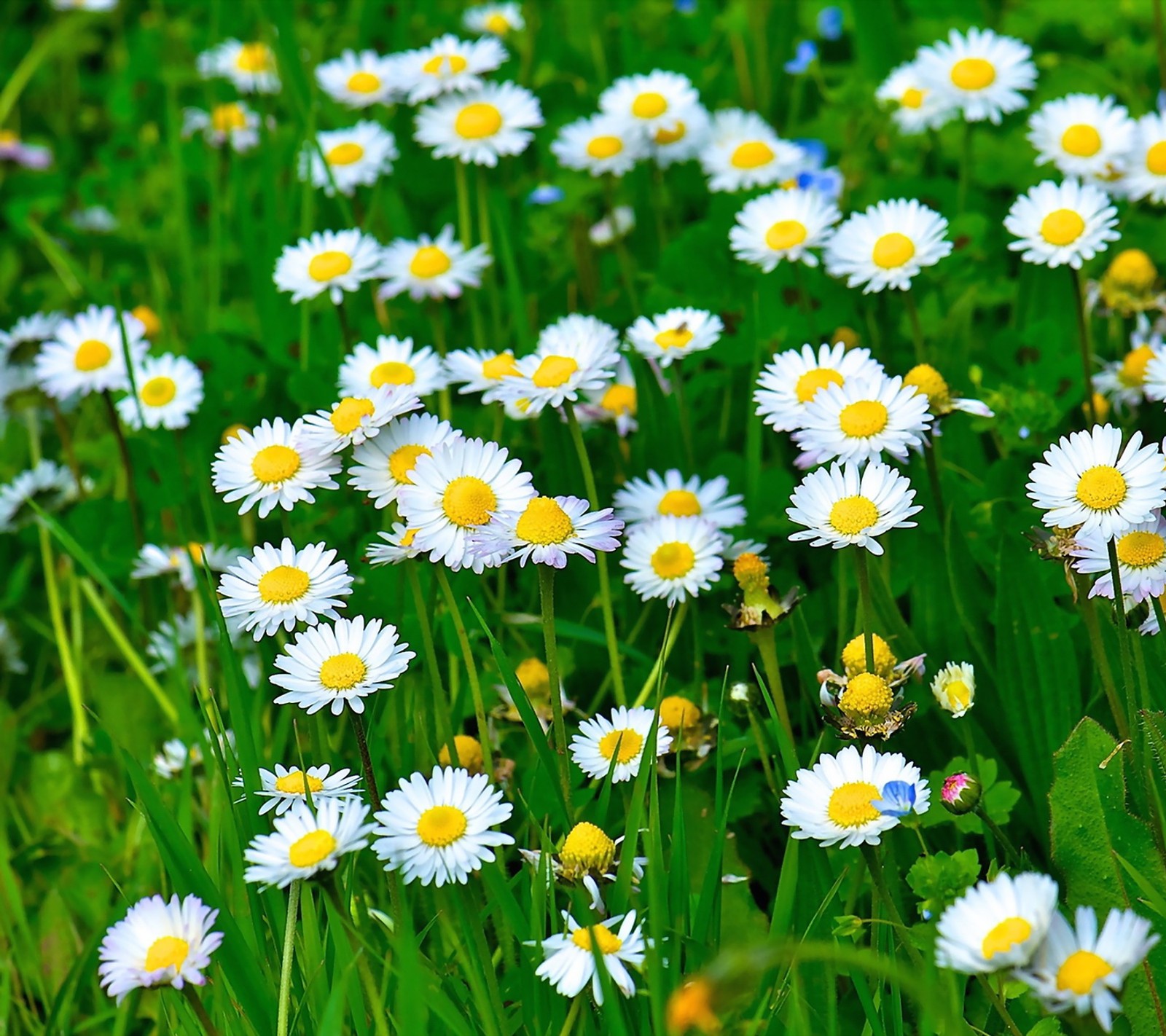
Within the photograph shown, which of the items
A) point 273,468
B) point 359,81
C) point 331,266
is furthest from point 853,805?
point 359,81

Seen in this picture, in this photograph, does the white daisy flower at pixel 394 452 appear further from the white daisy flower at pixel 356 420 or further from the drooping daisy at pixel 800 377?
the drooping daisy at pixel 800 377

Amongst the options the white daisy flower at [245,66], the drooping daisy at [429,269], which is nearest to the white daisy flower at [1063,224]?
the drooping daisy at [429,269]

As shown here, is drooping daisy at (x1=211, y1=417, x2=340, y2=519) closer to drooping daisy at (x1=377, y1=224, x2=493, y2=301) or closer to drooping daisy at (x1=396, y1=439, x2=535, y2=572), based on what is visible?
drooping daisy at (x1=396, y1=439, x2=535, y2=572)

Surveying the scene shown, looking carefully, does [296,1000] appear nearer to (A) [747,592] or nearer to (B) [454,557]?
(B) [454,557]

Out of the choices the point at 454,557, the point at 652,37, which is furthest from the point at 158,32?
the point at 454,557

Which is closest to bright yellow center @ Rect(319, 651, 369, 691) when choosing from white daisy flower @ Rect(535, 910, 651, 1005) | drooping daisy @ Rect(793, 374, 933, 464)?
white daisy flower @ Rect(535, 910, 651, 1005)

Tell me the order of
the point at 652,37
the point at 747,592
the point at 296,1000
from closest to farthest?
the point at 296,1000
the point at 747,592
the point at 652,37
